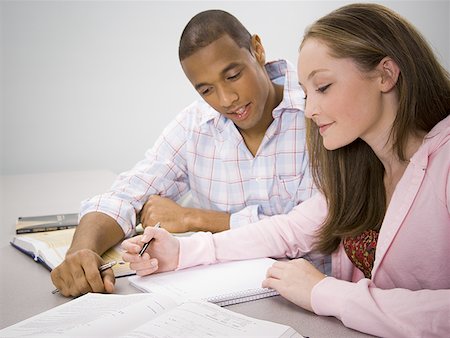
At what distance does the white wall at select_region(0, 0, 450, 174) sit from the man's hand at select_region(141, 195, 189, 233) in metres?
1.44

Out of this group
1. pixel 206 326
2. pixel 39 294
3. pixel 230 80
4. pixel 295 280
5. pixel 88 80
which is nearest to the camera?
pixel 206 326

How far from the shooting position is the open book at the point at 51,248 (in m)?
1.25

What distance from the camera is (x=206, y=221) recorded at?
64.2 inches

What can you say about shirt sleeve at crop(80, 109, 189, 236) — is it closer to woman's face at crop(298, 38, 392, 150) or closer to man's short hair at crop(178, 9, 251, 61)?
man's short hair at crop(178, 9, 251, 61)

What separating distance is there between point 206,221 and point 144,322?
0.76m

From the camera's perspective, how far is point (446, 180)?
1.01 m

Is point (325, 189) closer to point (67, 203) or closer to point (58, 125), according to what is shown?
point (67, 203)

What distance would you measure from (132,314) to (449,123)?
2.22 ft

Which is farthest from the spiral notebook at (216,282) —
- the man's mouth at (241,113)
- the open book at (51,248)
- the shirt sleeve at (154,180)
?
the man's mouth at (241,113)

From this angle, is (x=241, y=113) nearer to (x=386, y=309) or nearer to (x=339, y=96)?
(x=339, y=96)

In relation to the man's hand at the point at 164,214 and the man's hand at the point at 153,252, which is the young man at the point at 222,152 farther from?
the man's hand at the point at 153,252

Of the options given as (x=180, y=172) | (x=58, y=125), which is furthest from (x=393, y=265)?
(x=58, y=125)

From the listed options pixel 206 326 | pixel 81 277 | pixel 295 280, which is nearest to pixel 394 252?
pixel 295 280

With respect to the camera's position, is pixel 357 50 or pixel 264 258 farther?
pixel 264 258
